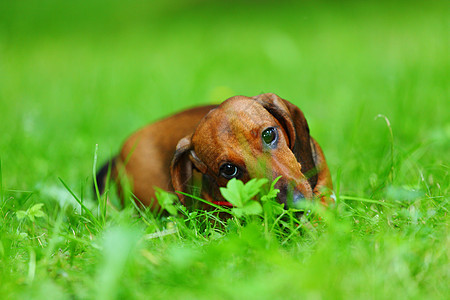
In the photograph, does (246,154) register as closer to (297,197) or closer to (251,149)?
(251,149)

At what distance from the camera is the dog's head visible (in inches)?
103

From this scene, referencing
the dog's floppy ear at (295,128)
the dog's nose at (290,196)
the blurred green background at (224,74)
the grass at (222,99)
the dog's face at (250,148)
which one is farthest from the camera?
the blurred green background at (224,74)

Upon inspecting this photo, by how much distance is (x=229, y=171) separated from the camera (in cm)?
274

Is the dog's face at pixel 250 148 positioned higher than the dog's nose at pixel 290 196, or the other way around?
the dog's face at pixel 250 148

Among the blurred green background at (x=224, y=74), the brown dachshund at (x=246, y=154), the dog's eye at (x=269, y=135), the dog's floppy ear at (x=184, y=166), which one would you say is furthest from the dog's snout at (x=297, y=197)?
the blurred green background at (x=224, y=74)

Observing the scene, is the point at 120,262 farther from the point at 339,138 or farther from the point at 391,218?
the point at 339,138

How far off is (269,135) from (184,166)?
0.56m

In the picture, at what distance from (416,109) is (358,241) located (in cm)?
273

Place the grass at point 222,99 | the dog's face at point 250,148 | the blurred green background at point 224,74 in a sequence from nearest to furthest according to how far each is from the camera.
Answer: the grass at point 222,99, the dog's face at point 250,148, the blurred green background at point 224,74

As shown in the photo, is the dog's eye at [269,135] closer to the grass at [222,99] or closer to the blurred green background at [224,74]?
the grass at [222,99]

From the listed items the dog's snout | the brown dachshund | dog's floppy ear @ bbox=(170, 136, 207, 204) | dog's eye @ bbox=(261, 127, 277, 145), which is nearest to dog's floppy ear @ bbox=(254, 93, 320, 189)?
the brown dachshund

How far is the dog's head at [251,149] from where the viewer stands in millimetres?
2623

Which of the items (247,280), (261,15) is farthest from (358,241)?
(261,15)

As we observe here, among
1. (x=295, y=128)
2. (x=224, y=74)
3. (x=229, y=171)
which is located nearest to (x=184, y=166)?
(x=229, y=171)
